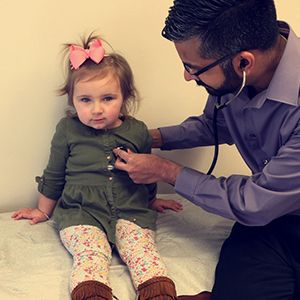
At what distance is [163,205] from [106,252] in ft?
1.15

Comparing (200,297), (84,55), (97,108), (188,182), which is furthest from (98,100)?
(200,297)

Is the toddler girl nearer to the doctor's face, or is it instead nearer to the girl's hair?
the girl's hair

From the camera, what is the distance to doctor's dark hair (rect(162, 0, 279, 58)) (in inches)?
43.9

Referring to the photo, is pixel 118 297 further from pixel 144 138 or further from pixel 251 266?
pixel 144 138

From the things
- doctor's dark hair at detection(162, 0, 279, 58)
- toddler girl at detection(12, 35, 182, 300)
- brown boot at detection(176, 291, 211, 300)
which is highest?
doctor's dark hair at detection(162, 0, 279, 58)

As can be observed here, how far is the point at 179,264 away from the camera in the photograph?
4.39 feet

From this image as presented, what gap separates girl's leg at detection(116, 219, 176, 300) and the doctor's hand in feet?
0.47

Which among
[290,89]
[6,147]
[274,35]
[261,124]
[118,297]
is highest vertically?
[274,35]

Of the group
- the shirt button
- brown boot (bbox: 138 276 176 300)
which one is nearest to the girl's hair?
the shirt button

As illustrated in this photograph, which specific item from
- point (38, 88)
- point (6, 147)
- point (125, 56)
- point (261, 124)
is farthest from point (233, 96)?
point (6, 147)

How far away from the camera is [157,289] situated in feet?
3.92

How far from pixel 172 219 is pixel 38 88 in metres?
0.57

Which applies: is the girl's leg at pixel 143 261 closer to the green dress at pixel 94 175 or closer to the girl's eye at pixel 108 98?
the green dress at pixel 94 175

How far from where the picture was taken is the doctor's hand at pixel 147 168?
139 centimetres
